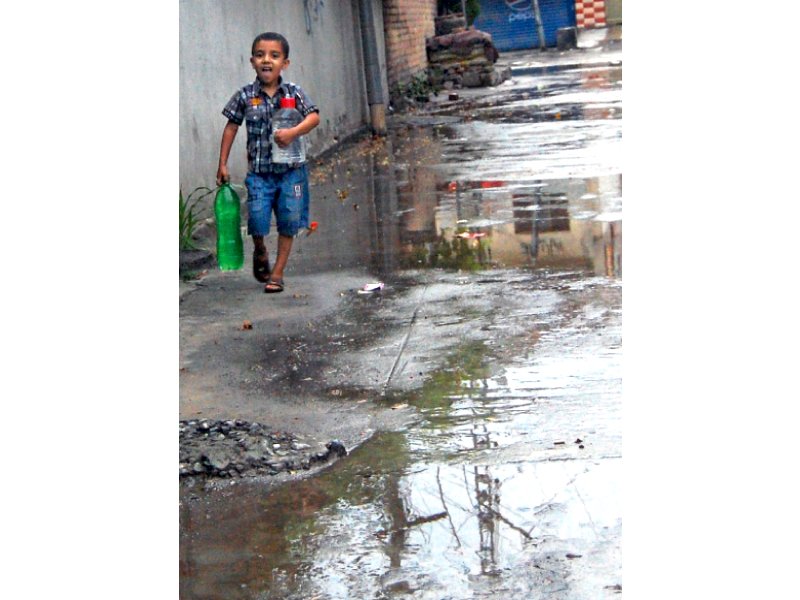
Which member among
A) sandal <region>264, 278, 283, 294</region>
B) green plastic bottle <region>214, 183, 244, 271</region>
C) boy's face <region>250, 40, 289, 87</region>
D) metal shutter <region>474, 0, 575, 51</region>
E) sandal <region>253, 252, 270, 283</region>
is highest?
metal shutter <region>474, 0, 575, 51</region>

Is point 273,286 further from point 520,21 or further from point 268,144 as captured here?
point 520,21

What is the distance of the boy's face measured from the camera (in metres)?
7.82

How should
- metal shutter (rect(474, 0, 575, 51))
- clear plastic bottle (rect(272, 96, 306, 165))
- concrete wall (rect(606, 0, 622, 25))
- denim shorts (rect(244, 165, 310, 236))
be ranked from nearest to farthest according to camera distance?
1. clear plastic bottle (rect(272, 96, 306, 165))
2. denim shorts (rect(244, 165, 310, 236))
3. metal shutter (rect(474, 0, 575, 51))
4. concrete wall (rect(606, 0, 622, 25))

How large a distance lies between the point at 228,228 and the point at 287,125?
0.83 m

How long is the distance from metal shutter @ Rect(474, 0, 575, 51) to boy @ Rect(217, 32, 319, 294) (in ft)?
124

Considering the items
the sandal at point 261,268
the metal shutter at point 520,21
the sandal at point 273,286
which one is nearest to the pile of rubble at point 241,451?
the sandal at point 273,286

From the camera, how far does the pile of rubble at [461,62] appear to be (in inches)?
1136

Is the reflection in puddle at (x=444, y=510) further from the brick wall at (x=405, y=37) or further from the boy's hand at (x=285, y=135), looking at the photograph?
the brick wall at (x=405, y=37)

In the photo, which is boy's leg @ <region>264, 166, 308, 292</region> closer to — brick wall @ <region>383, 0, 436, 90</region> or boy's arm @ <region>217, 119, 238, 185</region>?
boy's arm @ <region>217, 119, 238, 185</region>

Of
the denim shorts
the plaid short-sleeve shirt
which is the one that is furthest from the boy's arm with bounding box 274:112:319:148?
the denim shorts

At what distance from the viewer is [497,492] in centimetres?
463

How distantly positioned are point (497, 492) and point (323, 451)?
2.78ft

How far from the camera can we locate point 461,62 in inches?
1170
